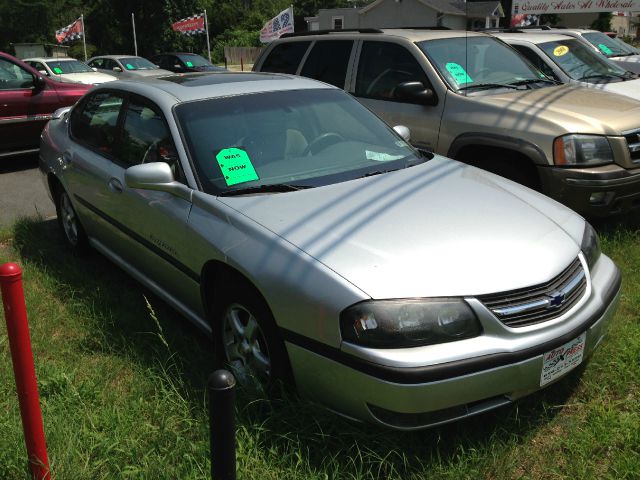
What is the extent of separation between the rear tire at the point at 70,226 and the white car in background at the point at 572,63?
17.9 feet

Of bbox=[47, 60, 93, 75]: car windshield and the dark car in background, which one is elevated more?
bbox=[47, 60, 93, 75]: car windshield

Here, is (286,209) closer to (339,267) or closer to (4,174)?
(339,267)

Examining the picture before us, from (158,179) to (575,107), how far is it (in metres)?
3.46

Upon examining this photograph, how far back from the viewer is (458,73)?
5.54m

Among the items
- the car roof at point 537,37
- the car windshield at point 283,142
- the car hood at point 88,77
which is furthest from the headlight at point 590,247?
the car hood at point 88,77

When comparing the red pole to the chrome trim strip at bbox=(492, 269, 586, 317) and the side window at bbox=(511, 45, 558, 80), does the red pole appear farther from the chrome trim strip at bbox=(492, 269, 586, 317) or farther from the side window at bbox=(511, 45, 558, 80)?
the side window at bbox=(511, 45, 558, 80)

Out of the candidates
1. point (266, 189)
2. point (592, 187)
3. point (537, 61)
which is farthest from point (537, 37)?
point (266, 189)

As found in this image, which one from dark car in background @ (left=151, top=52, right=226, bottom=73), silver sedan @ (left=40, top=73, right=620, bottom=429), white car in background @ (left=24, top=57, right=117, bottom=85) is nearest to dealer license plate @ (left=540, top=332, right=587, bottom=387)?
silver sedan @ (left=40, top=73, right=620, bottom=429)

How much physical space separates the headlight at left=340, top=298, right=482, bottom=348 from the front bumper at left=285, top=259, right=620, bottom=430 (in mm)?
99

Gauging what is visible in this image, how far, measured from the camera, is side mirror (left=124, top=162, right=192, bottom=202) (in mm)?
3254

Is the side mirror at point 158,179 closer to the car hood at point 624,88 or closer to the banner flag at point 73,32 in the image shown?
the car hood at point 624,88

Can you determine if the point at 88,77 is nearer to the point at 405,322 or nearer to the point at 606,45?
the point at 606,45

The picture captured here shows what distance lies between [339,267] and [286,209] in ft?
1.94

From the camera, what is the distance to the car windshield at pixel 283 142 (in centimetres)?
331
